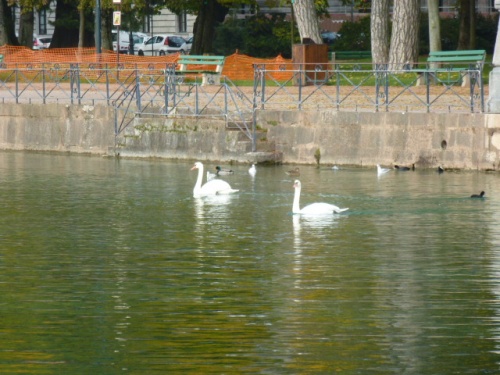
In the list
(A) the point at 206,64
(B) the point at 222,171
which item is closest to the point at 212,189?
(B) the point at 222,171

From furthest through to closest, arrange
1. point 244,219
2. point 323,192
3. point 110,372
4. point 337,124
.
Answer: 1. point 337,124
2. point 323,192
3. point 244,219
4. point 110,372

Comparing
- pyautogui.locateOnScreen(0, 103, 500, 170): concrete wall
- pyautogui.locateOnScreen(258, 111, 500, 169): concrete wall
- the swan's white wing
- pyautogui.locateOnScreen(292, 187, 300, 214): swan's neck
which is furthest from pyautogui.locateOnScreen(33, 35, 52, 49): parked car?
the swan's white wing

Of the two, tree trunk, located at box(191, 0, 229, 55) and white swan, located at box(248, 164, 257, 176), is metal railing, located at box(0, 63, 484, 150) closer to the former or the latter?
white swan, located at box(248, 164, 257, 176)

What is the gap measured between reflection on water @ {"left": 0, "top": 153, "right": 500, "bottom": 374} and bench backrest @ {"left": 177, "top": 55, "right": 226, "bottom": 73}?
1069cm

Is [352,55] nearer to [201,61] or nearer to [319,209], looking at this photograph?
[201,61]

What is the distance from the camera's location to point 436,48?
3412cm

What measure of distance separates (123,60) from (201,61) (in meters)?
5.15

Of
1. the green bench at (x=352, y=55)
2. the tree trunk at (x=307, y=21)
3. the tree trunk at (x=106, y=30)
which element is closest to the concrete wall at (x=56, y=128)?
the tree trunk at (x=307, y=21)

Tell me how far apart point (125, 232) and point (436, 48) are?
686 inches

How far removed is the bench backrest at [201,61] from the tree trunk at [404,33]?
4.37m

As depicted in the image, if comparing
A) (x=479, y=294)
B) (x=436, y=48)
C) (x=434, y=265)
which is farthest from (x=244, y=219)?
(x=436, y=48)

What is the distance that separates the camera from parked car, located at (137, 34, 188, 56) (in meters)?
69.7

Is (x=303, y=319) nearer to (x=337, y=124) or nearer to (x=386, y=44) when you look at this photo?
(x=337, y=124)

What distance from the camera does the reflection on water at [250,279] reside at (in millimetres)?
11117
